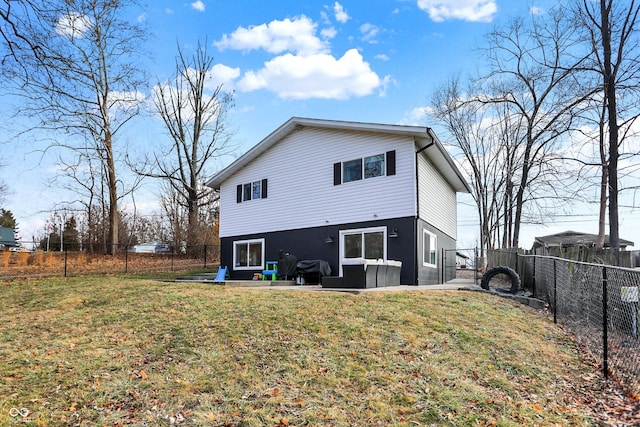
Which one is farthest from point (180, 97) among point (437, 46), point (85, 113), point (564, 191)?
point (564, 191)

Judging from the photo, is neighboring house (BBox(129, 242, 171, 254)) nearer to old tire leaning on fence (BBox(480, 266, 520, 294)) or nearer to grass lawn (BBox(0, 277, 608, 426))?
grass lawn (BBox(0, 277, 608, 426))

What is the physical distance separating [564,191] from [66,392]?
59.6 feet

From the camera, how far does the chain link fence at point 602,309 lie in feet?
16.8

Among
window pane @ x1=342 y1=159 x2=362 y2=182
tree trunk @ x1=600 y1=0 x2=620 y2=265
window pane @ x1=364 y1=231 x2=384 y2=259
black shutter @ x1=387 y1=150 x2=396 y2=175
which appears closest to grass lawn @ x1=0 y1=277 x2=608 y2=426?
window pane @ x1=364 y1=231 x2=384 y2=259

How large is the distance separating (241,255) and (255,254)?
881mm

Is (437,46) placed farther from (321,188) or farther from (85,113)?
(85,113)

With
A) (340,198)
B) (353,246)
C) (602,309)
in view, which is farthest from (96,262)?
(602,309)

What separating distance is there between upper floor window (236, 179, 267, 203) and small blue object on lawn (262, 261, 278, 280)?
2511mm

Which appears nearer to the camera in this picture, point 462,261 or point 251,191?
point 251,191

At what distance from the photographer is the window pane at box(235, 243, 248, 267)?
653 inches

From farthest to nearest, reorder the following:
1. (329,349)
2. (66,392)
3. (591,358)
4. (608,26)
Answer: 1. (608,26)
2. (591,358)
3. (329,349)
4. (66,392)

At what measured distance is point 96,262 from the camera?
61.1 ft

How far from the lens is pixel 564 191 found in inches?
677

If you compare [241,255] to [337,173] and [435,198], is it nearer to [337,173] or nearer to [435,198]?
[337,173]
